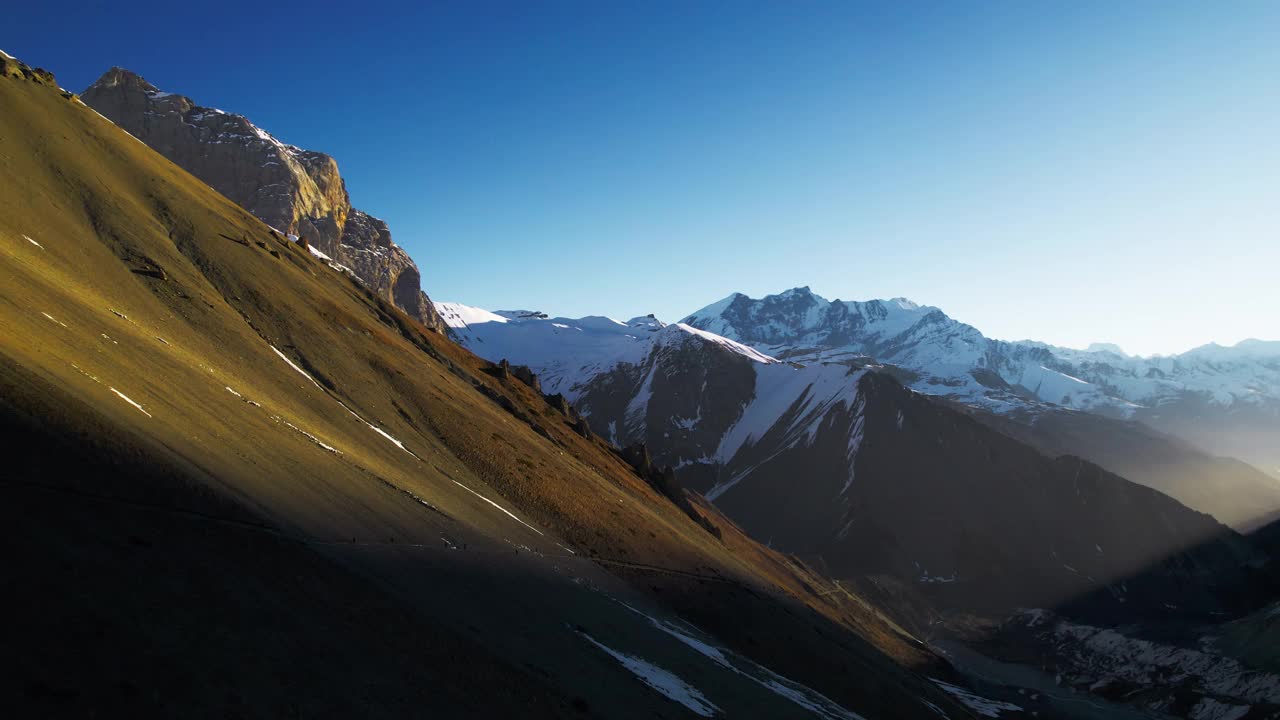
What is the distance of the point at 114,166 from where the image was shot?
259 feet

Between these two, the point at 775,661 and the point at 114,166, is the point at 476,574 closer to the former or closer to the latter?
the point at 775,661

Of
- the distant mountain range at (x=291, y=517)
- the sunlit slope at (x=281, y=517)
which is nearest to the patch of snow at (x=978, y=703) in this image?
the distant mountain range at (x=291, y=517)

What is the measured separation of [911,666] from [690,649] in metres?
83.4

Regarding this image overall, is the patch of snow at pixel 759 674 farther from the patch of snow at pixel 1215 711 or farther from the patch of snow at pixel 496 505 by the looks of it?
the patch of snow at pixel 1215 711

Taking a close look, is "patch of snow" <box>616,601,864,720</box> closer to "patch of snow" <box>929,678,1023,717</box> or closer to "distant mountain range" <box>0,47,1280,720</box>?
"distant mountain range" <box>0,47,1280,720</box>

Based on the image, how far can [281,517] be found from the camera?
33.8m

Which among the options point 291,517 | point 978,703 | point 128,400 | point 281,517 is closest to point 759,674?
point 291,517

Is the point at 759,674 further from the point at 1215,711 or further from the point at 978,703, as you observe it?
the point at 1215,711

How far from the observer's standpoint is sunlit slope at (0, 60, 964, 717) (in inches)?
859

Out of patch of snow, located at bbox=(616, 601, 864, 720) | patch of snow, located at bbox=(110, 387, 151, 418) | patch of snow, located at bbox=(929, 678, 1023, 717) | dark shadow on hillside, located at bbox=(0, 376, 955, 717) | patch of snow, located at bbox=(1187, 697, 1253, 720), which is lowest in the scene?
patch of snow, located at bbox=(929, 678, 1023, 717)

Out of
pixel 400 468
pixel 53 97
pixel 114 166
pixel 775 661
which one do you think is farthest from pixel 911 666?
pixel 53 97

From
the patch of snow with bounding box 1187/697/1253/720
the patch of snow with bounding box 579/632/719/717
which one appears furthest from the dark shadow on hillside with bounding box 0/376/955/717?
the patch of snow with bounding box 1187/697/1253/720

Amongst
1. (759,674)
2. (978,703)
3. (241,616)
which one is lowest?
(978,703)

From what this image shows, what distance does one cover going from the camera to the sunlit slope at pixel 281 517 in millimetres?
21828
